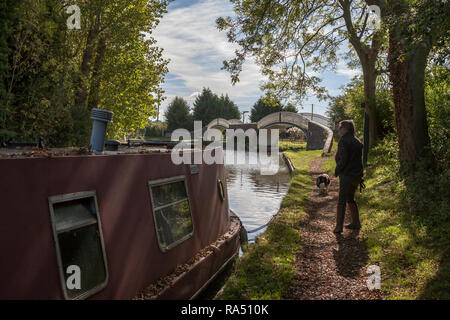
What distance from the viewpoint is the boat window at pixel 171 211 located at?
13.3 ft

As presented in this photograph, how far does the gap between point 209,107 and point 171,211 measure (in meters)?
63.1

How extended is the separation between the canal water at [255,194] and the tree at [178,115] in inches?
1676

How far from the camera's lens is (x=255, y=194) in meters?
12.5

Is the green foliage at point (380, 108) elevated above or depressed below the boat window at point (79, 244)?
above

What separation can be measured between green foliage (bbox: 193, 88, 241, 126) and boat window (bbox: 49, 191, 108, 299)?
206 ft

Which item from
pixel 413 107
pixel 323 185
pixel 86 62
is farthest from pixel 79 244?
pixel 86 62

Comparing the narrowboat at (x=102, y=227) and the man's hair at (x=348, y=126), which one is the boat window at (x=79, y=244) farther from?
the man's hair at (x=348, y=126)

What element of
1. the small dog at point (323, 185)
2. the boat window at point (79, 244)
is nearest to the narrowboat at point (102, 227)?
the boat window at point (79, 244)

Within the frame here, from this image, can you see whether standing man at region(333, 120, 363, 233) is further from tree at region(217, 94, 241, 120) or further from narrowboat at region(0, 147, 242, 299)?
tree at region(217, 94, 241, 120)

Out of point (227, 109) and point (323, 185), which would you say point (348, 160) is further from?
point (227, 109)

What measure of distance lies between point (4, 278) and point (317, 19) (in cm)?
1410
